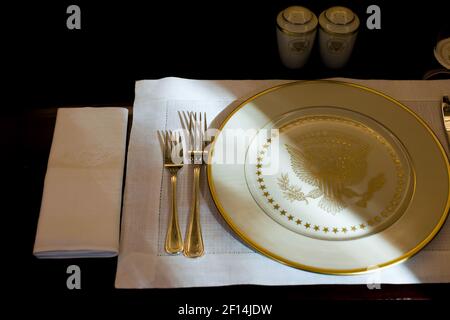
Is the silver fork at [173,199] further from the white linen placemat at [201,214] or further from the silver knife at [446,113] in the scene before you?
the silver knife at [446,113]

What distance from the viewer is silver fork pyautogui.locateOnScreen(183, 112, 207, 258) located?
429 mm

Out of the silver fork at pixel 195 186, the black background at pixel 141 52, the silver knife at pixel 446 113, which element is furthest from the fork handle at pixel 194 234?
the silver knife at pixel 446 113

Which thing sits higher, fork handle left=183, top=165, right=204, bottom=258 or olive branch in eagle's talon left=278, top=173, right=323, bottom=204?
olive branch in eagle's talon left=278, top=173, right=323, bottom=204

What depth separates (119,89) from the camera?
57 cm

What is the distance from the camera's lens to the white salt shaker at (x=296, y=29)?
50cm

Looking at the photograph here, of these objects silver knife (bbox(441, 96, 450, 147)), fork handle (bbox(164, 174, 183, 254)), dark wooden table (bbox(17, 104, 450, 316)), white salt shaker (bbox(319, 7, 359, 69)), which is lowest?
dark wooden table (bbox(17, 104, 450, 316))

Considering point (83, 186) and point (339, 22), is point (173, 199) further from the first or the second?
point (339, 22)

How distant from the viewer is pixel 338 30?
0.51m

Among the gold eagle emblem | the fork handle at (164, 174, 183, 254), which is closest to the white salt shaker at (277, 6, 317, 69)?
the gold eagle emblem

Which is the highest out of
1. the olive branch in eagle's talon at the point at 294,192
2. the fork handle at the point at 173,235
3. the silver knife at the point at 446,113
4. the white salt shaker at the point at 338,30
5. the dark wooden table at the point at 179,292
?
the white salt shaker at the point at 338,30

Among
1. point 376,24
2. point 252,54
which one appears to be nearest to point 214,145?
point 252,54

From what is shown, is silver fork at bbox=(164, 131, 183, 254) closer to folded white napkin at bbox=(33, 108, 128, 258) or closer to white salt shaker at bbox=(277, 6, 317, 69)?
folded white napkin at bbox=(33, 108, 128, 258)

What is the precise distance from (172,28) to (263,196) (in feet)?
1.05

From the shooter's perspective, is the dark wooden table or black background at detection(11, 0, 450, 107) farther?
black background at detection(11, 0, 450, 107)
